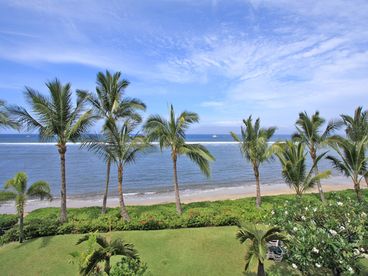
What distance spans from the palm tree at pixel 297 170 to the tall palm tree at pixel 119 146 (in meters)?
7.83

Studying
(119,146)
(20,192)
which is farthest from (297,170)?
(20,192)

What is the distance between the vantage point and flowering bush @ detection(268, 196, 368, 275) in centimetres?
684

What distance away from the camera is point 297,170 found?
50.4 feet

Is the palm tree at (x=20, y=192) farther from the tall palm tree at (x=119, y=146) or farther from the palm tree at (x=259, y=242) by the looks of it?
the palm tree at (x=259, y=242)

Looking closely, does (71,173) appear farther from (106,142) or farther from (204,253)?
(204,253)

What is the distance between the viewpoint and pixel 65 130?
14.7m

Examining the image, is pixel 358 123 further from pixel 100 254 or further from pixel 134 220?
pixel 100 254

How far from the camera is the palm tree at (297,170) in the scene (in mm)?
15309

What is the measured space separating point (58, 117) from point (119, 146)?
3.45 meters

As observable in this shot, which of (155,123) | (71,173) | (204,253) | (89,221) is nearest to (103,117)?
(155,123)

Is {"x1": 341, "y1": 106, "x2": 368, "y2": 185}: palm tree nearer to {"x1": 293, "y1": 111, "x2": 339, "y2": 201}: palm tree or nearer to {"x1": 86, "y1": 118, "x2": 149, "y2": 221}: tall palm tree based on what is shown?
{"x1": 293, "y1": 111, "x2": 339, "y2": 201}: palm tree

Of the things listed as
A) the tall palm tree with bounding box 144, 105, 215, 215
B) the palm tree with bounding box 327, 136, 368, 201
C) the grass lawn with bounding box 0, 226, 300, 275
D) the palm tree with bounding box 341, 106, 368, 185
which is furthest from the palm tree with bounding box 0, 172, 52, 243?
the palm tree with bounding box 341, 106, 368, 185

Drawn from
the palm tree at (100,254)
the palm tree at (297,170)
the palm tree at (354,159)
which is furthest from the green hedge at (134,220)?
the palm tree at (100,254)

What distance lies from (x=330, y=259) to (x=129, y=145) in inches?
421
